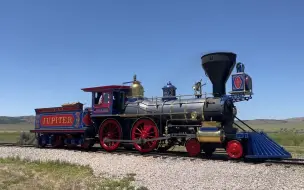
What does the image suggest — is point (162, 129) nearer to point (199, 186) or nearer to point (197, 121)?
point (197, 121)

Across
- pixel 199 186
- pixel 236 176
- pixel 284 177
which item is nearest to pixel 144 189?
pixel 199 186

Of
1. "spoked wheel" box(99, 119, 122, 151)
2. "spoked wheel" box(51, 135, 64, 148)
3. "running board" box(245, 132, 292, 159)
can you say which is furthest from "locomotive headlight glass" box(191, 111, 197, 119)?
"spoked wheel" box(51, 135, 64, 148)

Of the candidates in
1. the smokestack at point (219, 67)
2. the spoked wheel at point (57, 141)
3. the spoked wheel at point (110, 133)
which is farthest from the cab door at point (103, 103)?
the smokestack at point (219, 67)

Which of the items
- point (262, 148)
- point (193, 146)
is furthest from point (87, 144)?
point (262, 148)

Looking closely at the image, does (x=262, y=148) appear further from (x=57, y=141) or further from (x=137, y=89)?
(x=57, y=141)

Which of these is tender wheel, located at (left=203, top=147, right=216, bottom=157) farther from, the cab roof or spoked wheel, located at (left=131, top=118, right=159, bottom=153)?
the cab roof

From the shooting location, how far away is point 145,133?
14.9 meters

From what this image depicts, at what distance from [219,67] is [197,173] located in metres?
5.23

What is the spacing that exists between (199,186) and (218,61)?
6.58m

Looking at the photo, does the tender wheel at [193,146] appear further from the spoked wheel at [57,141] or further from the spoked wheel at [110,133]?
the spoked wheel at [57,141]

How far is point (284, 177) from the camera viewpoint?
8969mm

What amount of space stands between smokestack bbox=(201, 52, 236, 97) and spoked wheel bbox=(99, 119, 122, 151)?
5.20 metres

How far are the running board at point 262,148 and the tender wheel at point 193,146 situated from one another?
1.99m

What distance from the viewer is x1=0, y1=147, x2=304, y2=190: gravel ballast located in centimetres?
822
